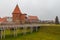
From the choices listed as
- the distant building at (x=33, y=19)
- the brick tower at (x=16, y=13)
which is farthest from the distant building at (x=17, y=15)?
the distant building at (x=33, y=19)

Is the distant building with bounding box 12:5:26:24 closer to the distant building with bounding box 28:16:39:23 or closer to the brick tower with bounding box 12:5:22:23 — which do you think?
the brick tower with bounding box 12:5:22:23

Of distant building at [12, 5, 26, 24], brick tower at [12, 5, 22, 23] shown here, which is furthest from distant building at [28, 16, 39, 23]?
brick tower at [12, 5, 22, 23]

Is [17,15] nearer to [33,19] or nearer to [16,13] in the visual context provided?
[16,13]

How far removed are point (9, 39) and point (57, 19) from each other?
198 feet

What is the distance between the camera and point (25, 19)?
93.6m

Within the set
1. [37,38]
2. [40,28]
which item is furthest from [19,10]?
[37,38]

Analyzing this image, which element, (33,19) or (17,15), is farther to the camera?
(33,19)

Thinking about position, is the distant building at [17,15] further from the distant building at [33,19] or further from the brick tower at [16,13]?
the distant building at [33,19]

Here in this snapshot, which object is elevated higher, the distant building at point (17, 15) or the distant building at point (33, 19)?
the distant building at point (17, 15)

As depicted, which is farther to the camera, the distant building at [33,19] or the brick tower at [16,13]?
the distant building at [33,19]

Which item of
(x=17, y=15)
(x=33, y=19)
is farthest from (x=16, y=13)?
(x=33, y=19)

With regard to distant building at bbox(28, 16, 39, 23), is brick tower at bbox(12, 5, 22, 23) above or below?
above

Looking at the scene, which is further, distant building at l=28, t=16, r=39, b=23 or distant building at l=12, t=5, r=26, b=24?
distant building at l=28, t=16, r=39, b=23

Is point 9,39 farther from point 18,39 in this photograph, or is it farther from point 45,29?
point 45,29
